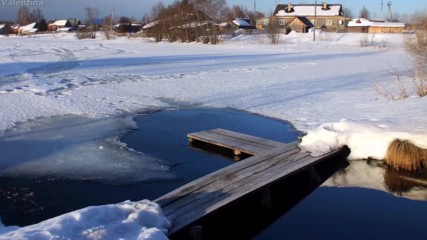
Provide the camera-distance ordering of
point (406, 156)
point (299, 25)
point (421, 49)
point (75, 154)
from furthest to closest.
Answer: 1. point (299, 25)
2. point (421, 49)
3. point (75, 154)
4. point (406, 156)

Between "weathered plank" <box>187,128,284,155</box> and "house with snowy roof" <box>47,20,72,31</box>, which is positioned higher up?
"house with snowy roof" <box>47,20,72,31</box>

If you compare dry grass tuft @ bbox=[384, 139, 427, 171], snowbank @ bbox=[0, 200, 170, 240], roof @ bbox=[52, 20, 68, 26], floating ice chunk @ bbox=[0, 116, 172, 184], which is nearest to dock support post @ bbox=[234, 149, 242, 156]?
floating ice chunk @ bbox=[0, 116, 172, 184]

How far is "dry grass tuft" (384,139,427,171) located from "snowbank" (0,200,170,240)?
491 centimetres

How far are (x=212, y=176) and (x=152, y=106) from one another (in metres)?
7.08

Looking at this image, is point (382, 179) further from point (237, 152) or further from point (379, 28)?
point (379, 28)

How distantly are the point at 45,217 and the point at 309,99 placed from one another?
383 inches

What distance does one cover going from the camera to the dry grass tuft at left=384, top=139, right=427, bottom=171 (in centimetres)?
768

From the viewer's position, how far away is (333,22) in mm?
91438

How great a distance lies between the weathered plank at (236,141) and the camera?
8523 mm

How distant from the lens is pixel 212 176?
252 inches

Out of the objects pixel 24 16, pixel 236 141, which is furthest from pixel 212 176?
pixel 24 16

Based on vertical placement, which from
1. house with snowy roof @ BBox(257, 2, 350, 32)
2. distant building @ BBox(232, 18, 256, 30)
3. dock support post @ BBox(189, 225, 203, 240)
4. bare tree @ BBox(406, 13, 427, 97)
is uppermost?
house with snowy roof @ BBox(257, 2, 350, 32)

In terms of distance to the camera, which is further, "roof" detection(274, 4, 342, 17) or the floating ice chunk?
"roof" detection(274, 4, 342, 17)

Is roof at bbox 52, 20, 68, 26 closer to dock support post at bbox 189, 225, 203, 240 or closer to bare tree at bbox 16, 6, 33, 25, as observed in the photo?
bare tree at bbox 16, 6, 33, 25
